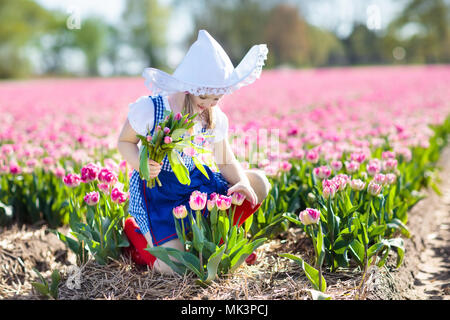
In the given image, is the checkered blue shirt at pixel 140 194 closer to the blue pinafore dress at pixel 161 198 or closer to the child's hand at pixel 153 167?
the blue pinafore dress at pixel 161 198

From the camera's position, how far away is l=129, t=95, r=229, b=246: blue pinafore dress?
89.0 inches

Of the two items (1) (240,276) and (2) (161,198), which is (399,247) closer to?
(1) (240,276)

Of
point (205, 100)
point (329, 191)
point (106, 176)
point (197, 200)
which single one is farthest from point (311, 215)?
point (106, 176)

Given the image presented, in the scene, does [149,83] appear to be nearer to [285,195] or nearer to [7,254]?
[285,195]

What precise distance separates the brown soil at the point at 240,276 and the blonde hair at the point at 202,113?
738 mm

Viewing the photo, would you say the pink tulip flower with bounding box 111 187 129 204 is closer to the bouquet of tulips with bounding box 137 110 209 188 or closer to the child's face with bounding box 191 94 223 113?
the bouquet of tulips with bounding box 137 110 209 188

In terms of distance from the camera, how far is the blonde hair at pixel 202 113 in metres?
2.27

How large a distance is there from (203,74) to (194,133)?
0.32 m

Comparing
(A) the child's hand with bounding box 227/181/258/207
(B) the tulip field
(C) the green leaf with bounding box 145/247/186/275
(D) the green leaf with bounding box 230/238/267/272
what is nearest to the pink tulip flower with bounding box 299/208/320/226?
(B) the tulip field

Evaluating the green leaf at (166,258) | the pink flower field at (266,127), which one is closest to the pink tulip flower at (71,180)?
the green leaf at (166,258)

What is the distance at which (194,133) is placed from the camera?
7.60ft

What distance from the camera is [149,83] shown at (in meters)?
2.24

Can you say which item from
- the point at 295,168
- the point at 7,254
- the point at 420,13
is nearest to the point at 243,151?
the point at 295,168
